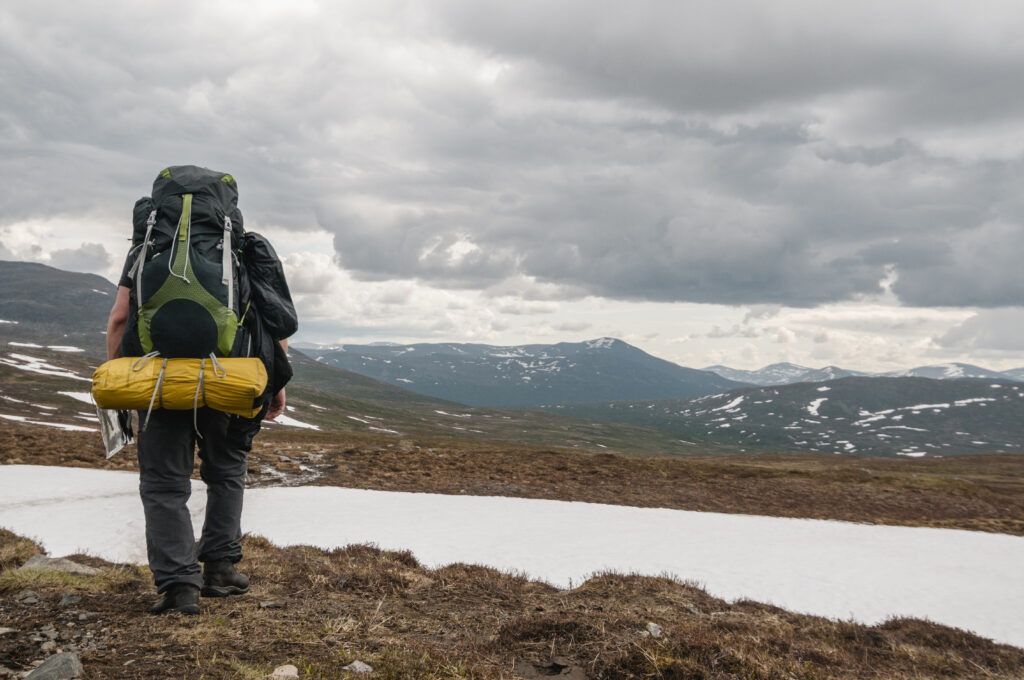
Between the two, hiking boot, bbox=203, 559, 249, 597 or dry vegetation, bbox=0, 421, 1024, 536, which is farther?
dry vegetation, bbox=0, 421, 1024, 536

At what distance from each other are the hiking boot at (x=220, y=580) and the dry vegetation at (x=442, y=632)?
11 centimetres

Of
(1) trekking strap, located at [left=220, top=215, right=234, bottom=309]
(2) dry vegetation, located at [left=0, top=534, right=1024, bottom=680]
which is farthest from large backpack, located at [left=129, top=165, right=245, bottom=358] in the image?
(2) dry vegetation, located at [left=0, top=534, right=1024, bottom=680]

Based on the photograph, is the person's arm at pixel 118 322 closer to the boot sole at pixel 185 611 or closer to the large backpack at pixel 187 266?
the large backpack at pixel 187 266

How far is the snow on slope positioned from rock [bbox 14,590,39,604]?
4.52 meters

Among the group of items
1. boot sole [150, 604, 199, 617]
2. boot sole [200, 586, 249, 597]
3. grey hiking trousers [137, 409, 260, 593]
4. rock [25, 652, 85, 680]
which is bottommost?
boot sole [200, 586, 249, 597]

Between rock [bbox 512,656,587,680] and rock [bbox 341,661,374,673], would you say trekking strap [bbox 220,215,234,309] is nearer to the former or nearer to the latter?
rock [bbox 341,661,374,673]

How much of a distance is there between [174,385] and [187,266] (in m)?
1.01

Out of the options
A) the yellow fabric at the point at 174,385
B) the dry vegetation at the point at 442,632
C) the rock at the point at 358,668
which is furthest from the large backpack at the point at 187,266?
the rock at the point at 358,668

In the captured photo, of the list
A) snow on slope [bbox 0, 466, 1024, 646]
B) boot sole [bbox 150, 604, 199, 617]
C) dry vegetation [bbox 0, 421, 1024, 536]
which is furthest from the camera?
dry vegetation [bbox 0, 421, 1024, 536]

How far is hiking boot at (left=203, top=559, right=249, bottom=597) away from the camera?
5.89 meters

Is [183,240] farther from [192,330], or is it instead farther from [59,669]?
[59,669]

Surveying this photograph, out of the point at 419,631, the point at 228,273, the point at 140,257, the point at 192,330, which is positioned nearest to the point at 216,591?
the point at 419,631

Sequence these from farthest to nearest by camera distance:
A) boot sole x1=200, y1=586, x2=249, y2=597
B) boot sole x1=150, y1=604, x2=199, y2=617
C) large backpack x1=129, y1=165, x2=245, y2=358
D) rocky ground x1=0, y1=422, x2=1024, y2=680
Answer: boot sole x1=200, y1=586, x2=249, y2=597
boot sole x1=150, y1=604, x2=199, y2=617
large backpack x1=129, y1=165, x2=245, y2=358
rocky ground x1=0, y1=422, x2=1024, y2=680

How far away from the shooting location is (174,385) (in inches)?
194
